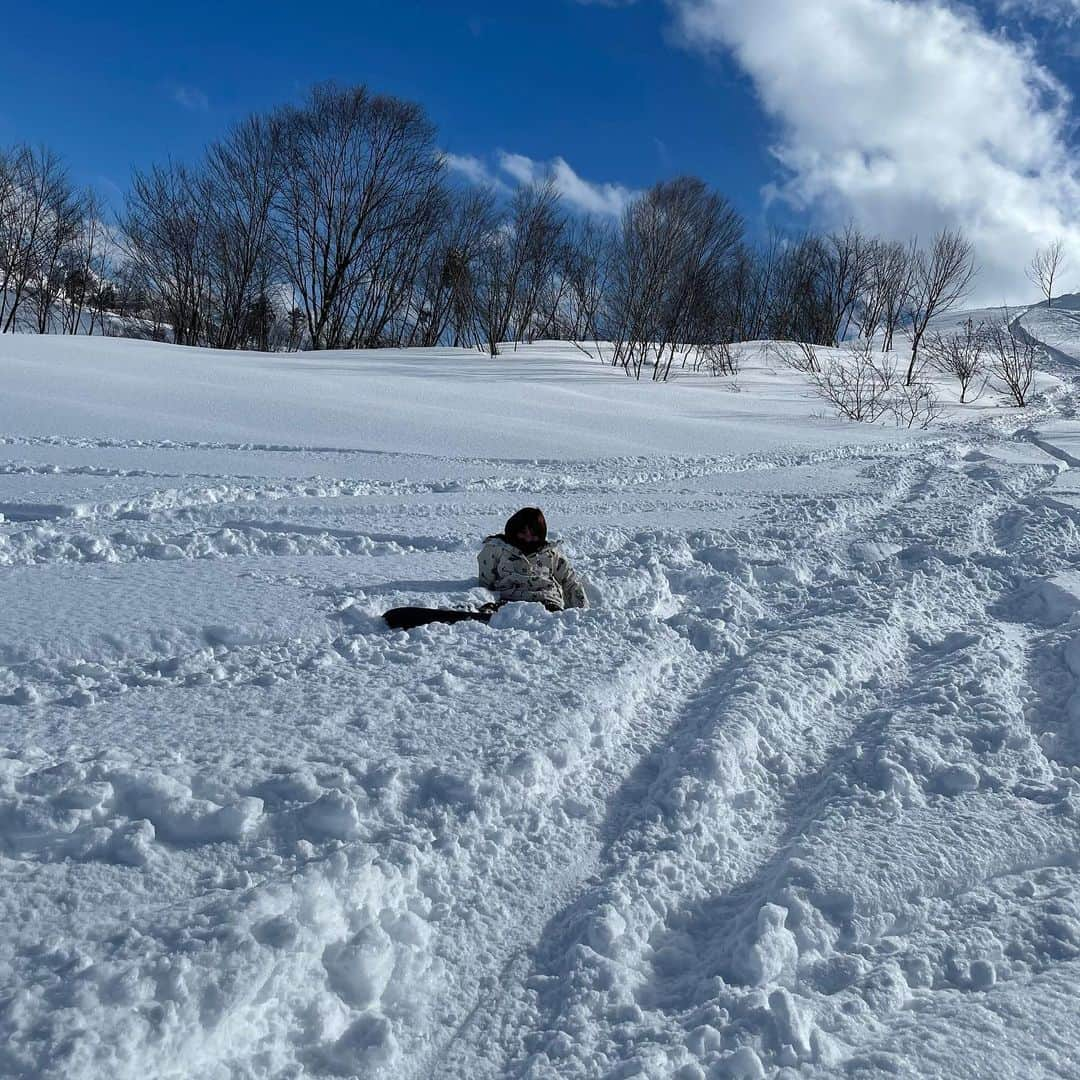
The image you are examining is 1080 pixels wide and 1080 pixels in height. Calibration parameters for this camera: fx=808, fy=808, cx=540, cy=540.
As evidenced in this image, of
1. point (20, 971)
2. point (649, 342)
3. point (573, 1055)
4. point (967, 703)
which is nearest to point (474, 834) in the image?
point (573, 1055)

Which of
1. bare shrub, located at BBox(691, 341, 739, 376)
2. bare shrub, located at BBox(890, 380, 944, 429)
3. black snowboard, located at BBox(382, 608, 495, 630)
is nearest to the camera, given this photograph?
black snowboard, located at BBox(382, 608, 495, 630)

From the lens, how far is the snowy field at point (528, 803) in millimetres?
1581

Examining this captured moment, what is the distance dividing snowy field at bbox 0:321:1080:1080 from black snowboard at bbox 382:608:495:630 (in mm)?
96

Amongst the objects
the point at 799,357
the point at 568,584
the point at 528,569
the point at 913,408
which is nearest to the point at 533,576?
the point at 528,569

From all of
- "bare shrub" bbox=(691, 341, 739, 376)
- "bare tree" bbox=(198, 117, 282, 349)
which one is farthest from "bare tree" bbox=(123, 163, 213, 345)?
"bare shrub" bbox=(691, 341, 739, 376)

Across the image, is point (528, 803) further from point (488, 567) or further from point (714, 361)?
point (714, 361)

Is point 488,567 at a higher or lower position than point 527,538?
lower

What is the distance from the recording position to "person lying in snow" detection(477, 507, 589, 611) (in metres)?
3.93

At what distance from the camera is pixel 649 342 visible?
66.7 ft

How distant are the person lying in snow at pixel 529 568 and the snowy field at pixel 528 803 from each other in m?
0.19

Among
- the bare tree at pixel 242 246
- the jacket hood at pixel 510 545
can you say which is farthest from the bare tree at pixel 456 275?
the jacket hood at pixel 510 545

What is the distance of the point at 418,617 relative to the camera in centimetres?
349

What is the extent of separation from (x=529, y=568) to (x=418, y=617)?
71cm

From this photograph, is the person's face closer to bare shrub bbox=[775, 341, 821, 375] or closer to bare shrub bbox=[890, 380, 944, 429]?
bare shrub bbox=[890, 380, 944, 429]
